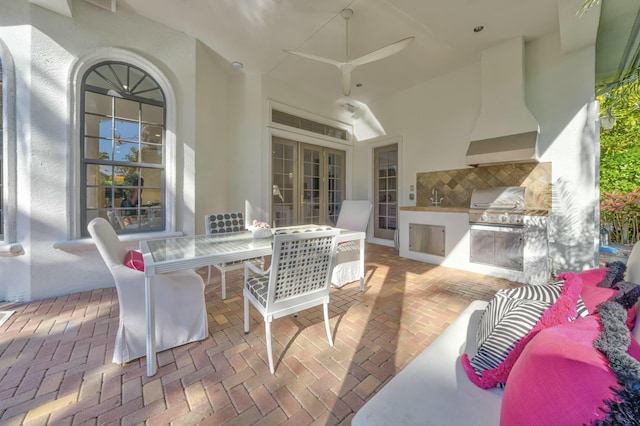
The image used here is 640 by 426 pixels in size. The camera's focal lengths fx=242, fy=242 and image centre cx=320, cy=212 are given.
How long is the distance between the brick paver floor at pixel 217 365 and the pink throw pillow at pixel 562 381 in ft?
3.31

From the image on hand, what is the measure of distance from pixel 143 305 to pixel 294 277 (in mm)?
1117

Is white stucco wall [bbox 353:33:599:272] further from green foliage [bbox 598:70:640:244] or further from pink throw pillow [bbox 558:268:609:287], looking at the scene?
pink throw pillow [bbox 558:268:609:287]

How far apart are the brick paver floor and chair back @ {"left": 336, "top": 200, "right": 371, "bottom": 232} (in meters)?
1.18

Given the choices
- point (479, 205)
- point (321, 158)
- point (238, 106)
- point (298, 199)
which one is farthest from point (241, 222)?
point (479, 205)

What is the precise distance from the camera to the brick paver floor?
4.35 ft

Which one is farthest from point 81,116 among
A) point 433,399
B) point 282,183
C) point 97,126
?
point 433,399

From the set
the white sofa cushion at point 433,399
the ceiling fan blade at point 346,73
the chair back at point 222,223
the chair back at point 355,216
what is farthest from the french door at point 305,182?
the white sofa cushion at point 433,399

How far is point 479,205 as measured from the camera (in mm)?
3650

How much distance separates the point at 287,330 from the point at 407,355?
989 millimetres

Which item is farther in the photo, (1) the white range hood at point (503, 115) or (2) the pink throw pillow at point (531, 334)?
(1) the white range hood at point (503, 115)

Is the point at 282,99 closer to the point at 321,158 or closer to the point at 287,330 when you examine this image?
the point at 321,158

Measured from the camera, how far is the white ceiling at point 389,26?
288 cm

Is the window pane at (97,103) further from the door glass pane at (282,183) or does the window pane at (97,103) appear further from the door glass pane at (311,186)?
the door glass pane at (311,186)

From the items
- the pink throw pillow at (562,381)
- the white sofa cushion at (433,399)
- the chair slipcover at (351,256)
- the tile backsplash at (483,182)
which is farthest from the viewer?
the tile backsplash at (483,182)
